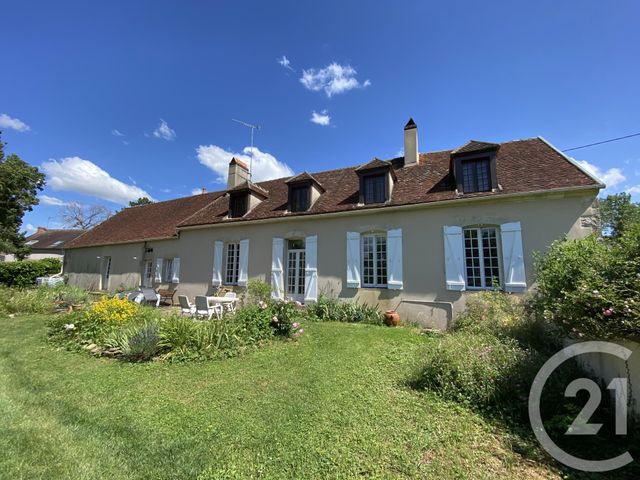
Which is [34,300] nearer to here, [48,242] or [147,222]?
[147,222]

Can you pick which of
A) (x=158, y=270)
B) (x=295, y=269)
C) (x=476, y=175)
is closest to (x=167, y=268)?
(x=158, y=270)

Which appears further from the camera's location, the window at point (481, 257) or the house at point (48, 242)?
the house at point (48, 242)

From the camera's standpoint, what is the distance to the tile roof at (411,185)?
26.2 feet

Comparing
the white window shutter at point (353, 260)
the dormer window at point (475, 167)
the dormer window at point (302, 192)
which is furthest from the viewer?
the dormer window at point (302, 192)

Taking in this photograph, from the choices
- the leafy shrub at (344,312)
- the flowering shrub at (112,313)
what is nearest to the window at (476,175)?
the leafy shrub at (344,312)

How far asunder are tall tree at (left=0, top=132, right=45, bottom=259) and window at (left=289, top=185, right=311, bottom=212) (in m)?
21.2

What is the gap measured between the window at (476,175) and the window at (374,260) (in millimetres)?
2831

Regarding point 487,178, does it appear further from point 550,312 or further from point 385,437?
point 385,437

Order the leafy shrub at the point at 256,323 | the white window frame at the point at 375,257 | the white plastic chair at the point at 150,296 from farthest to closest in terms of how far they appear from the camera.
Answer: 1. the white plastic chair at the point at 150,296
2. the white window frame at the point at 375,257
3. the leafy shrub at the point at 256,323

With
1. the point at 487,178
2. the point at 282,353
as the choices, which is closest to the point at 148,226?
the point at 282,353

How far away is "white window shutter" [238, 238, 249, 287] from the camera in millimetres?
11656

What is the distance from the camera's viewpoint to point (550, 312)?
400 centimetres

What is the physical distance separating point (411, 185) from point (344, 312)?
15.5 ft

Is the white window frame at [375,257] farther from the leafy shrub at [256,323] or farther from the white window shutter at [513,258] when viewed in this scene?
the leafy shrub at [256,323]
